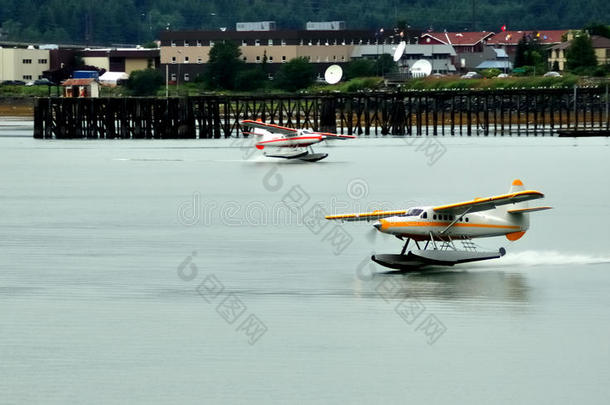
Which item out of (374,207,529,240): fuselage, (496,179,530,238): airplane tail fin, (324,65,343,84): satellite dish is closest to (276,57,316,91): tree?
(324,65,343,84): satellite dish

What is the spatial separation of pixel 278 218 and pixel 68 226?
8194 millimetres

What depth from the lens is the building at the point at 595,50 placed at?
175 metres

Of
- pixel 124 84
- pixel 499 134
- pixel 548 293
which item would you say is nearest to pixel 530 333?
pixel 548 293

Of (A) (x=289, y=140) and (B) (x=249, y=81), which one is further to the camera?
(B) (x=249, y=81)

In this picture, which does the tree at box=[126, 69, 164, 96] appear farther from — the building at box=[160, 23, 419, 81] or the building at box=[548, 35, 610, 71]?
the building at box=[548, 35, 610, 71]

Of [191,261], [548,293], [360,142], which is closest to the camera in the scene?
→ [548,293]

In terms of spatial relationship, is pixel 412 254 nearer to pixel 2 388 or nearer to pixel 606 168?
pixel 2 388

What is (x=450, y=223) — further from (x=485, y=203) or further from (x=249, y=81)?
(x=249, y=81)

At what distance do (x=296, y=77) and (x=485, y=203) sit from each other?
134810mm

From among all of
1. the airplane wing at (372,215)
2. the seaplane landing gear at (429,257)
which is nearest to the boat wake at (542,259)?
the seaplane landing gear at (429,257)

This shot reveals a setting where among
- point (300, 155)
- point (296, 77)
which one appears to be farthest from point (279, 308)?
point (296, 77)

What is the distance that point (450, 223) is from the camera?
113ft

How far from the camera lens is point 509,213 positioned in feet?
116

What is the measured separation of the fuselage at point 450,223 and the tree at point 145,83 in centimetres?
14002
